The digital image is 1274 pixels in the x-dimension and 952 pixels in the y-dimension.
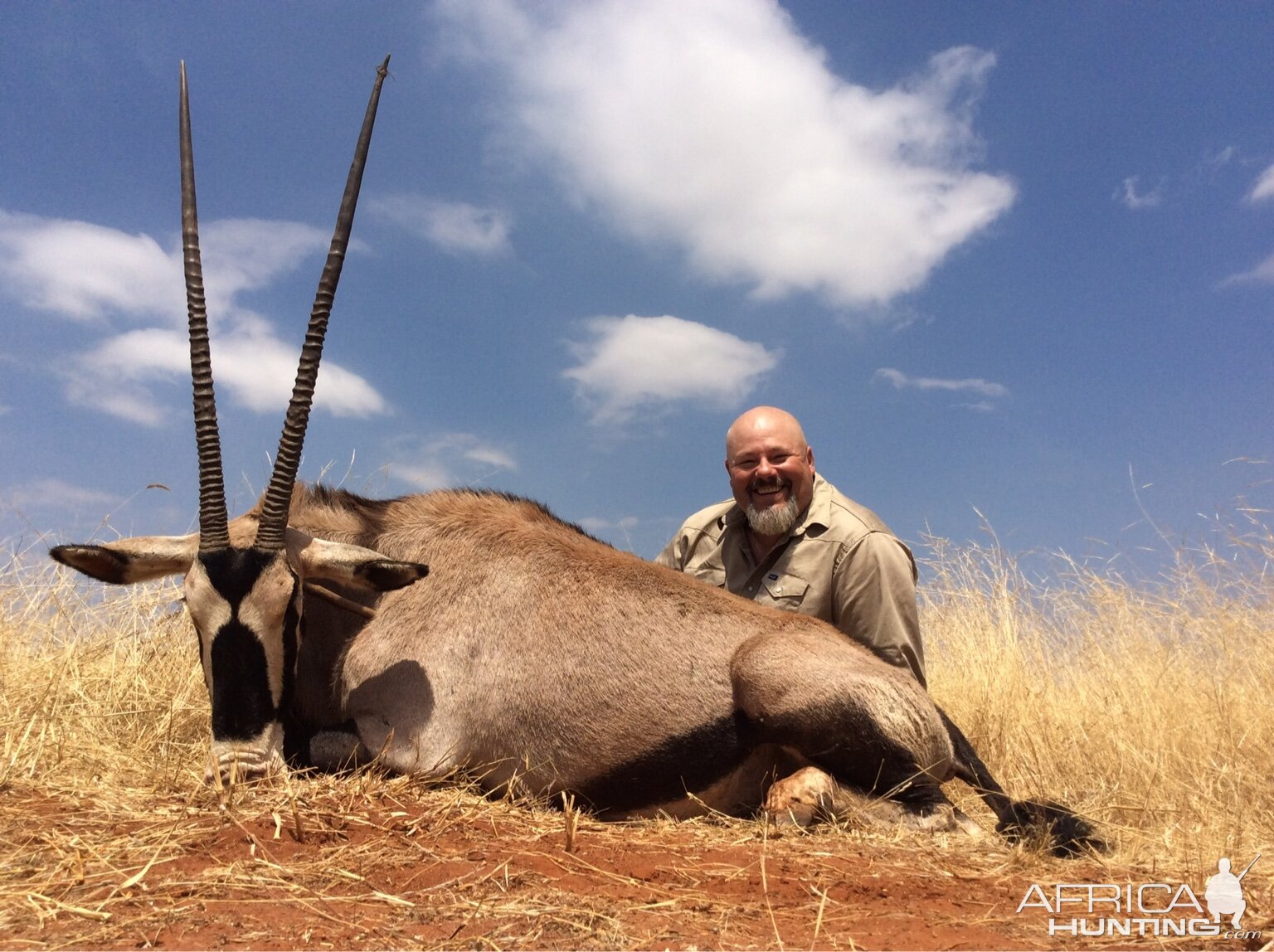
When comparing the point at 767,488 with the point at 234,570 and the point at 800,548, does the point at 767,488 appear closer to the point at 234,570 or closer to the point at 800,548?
the point at 800,548

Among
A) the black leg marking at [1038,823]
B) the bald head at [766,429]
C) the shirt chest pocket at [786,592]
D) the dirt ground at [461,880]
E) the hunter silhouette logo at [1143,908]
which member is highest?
the bald head at [766,429]

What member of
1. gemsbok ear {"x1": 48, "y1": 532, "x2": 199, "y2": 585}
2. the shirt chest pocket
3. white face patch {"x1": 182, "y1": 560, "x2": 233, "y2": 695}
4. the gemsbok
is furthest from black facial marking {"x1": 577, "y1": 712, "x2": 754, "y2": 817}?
gemsbok ear {"x1": 48, "y1": 532, "x2": 199, "y2": 585}

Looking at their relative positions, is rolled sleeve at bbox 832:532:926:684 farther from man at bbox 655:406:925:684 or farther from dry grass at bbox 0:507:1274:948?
dry grass at bbox 0:507:1274:948

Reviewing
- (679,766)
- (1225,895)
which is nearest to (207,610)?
(679,766)

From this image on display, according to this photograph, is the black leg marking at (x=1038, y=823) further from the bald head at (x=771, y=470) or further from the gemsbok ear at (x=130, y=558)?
the gemsbok ear at (x=130, y=558)

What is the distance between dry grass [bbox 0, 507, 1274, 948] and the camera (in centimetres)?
279

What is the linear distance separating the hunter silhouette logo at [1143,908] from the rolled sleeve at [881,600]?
7.48 ft

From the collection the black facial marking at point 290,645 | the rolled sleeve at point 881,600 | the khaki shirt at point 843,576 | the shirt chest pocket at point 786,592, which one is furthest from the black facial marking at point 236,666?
the rolled sleeve at point 881,600

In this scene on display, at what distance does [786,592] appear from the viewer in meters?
6.09

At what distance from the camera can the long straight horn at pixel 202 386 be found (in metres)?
4.68

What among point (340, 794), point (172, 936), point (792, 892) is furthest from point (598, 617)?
point (172, 936)

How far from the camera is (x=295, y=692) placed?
16.2 ft

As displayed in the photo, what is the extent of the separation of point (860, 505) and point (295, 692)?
3.77 metres

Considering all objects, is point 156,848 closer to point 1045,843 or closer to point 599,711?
point 599,711
